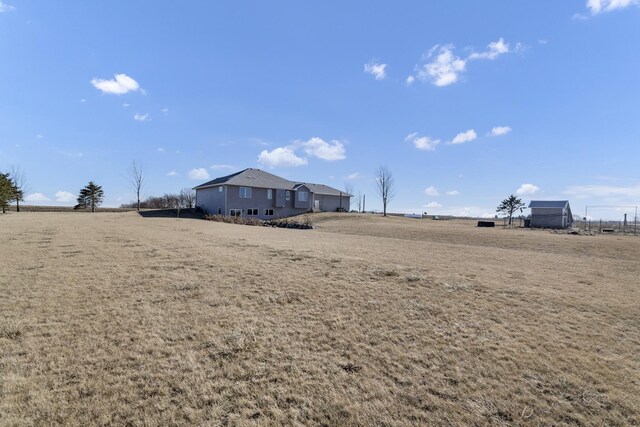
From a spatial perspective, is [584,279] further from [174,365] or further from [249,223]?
[249,223]

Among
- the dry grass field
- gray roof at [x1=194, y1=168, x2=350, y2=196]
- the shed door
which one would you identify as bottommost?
the dry grass field

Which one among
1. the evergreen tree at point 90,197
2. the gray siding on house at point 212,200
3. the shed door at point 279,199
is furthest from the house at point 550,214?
the evergreen tree at point 90,197

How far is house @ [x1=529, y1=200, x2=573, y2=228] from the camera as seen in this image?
41062 mm

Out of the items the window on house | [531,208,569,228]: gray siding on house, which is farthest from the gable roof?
[531,208,569,228]: gray siding on house

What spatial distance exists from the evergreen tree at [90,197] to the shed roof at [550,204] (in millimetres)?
66100

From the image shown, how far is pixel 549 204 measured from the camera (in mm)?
42219

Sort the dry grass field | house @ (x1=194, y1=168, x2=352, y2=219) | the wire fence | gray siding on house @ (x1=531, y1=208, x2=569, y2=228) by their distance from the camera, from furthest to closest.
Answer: gray siding on house @ (x1=531, y1=208, x2=569, y2=228), house @ (x1=194, y1=168, x2=352, y2=219), the wire fence, the dry grass field

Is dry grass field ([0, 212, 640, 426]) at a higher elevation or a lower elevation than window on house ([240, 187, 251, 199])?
lower

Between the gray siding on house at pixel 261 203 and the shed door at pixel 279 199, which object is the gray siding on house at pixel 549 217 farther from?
the shed door at pixel 279 199

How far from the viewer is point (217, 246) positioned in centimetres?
1282

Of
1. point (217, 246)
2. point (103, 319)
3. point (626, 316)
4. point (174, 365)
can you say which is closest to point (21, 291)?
point (103, 319)

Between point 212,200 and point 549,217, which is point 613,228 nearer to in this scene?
point 549,217

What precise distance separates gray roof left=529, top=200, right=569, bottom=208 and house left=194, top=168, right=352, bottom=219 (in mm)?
30637

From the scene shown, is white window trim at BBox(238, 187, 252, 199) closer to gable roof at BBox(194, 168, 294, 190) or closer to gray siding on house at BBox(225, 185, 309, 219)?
gray siding on house at BBox(225, 185, 309, 219)
